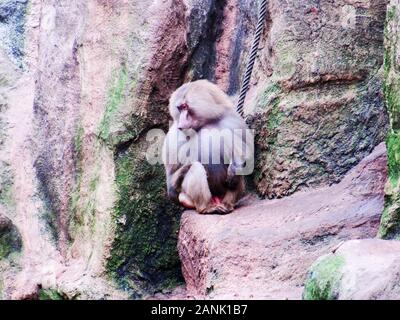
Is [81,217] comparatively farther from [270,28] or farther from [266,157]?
[270,28]

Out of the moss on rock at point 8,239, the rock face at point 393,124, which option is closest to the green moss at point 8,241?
the moss on rock at point 8,239

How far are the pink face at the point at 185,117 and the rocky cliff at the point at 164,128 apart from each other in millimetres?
748

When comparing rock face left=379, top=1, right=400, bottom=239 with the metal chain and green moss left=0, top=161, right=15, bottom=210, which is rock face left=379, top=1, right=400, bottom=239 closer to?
the metal chain

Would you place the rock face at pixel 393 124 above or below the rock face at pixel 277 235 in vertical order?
above

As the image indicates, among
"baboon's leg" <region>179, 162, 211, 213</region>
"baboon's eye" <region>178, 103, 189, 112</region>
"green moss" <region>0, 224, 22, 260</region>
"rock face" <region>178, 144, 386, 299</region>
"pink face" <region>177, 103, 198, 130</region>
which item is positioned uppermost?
"baboon's eye" <region>178, 103, 189, 112</region>

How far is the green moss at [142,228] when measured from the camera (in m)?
8.24

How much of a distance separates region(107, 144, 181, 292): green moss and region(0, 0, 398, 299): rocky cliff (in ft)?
0.04

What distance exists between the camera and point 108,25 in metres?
8.63

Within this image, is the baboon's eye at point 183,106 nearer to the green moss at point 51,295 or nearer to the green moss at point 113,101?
the green moss at point 113,101

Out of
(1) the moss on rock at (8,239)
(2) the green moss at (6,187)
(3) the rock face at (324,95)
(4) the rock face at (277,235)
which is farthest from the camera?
(2) the green moss at (6,187)

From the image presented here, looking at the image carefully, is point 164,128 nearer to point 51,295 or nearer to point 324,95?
point 324,95

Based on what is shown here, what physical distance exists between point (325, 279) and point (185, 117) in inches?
106

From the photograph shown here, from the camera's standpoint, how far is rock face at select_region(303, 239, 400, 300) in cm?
506

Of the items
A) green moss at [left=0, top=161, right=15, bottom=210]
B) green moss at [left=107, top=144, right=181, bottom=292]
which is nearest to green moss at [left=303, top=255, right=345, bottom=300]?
green moss at [left=107, top=144, right=181, bottom=292]
